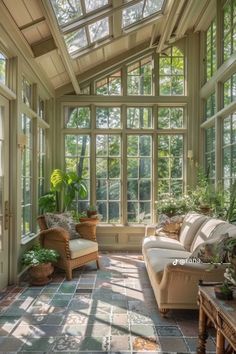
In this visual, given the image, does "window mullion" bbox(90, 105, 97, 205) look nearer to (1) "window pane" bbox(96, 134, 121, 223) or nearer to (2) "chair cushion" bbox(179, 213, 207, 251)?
(1) "window pane" bbox(96, 134, 121, 223)

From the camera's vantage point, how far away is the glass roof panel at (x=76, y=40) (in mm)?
4107

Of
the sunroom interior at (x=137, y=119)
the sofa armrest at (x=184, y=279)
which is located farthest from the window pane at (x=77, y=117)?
the sofa armrest at (x=184, y=279)

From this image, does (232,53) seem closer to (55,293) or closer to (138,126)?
(138,126)

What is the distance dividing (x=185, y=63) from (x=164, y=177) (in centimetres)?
239

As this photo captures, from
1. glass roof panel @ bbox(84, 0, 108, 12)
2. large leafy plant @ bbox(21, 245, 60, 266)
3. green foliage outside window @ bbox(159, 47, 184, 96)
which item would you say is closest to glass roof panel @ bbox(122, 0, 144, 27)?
glass roof panel @ bbox(84, 0, 108, 12)

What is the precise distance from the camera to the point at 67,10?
356 cm

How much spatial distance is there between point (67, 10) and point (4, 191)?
7.76 feet

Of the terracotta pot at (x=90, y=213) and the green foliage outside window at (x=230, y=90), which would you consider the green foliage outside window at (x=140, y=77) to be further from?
the terracotta pot at (x=90, y=213)

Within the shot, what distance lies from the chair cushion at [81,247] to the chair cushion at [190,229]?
1350 millimetres

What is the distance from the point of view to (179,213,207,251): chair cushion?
13.2 feet

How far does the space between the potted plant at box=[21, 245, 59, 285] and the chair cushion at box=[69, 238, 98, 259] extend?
0.27 meters

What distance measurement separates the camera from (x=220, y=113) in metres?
4.73

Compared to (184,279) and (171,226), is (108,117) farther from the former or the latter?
(184,279)

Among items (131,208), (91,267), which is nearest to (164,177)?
(131,208)
